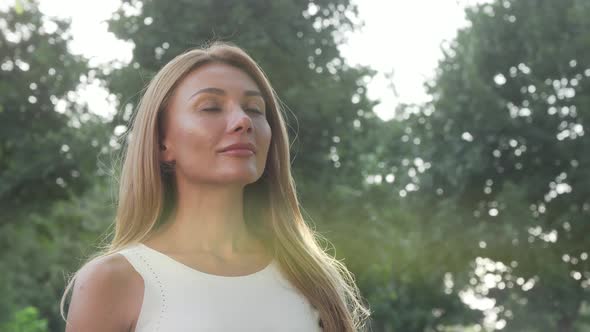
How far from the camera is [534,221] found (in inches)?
883

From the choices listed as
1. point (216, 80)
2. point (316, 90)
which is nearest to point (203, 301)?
point (216, 80)

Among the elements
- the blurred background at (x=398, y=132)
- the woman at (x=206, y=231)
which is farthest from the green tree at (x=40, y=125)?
the woman at (x=206, y=231)

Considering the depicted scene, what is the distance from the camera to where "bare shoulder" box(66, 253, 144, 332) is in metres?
2.97

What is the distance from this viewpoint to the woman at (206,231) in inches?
122

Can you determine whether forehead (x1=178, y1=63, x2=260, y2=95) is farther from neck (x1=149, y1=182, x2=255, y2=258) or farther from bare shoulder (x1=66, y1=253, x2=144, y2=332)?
bare shoulder (x1=66, y1=253, x2=144, y2=332)

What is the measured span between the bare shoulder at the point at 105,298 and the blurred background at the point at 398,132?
16873 millimetres

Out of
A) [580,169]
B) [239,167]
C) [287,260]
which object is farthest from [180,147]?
[580,169]

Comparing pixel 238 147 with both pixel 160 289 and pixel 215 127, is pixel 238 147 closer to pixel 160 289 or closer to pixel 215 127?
pixel 215 127

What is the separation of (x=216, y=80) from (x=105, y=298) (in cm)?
85

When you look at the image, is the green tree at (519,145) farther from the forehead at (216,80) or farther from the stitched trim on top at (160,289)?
the stitched trim on top at (160,289)

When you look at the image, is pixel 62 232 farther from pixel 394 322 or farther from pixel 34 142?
pixel 394 322

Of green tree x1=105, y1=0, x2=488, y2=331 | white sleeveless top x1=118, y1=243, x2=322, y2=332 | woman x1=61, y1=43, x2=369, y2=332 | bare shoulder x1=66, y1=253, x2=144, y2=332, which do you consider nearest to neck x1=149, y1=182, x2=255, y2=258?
woman x1=61, y1=43, x2=369, y2=332

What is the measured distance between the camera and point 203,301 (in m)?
3.13

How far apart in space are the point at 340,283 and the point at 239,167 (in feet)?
2.15
